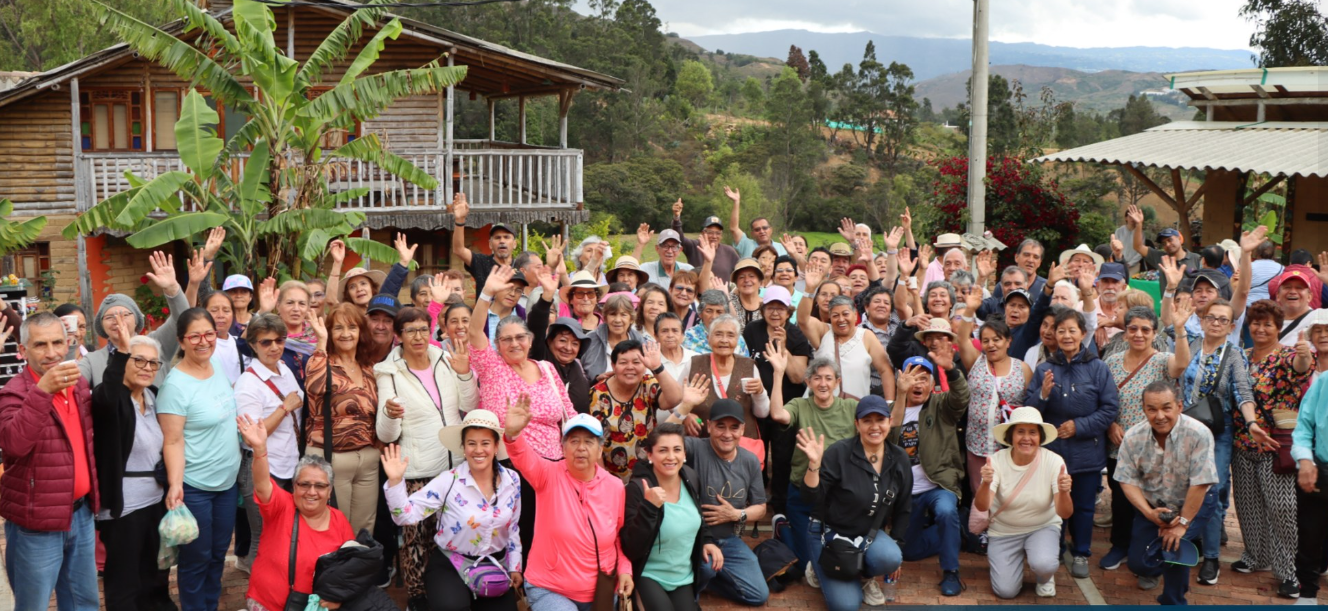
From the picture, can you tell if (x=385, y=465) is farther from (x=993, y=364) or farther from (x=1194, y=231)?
(x=1194, y=231)

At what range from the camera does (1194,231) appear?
17.4 meters

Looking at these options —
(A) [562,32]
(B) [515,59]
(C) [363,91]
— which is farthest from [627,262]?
(A) [562,32]

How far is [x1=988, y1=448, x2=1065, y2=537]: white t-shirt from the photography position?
671 centimetres

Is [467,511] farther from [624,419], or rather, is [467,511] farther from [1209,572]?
[1209,572]

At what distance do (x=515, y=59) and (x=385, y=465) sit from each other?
37.5 ft

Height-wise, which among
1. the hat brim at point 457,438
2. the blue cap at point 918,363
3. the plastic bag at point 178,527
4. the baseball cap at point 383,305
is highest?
the baseball cap at point 383,305

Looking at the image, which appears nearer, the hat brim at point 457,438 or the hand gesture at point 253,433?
the hand gesture at point 253,433

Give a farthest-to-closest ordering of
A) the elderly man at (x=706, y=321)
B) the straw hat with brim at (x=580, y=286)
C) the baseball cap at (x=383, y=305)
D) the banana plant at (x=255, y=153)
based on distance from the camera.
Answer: the banana plant at (x=255, y=153) < the elderly man at (x=706, y=321) < the straw hat with brim at (x=580, y=286) < the baseball cap at (x=383, y=305)

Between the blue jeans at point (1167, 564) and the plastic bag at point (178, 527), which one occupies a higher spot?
the plastic bag at point (178, 527)

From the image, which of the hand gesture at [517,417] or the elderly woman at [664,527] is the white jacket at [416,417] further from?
the elderly woman at [664,527]

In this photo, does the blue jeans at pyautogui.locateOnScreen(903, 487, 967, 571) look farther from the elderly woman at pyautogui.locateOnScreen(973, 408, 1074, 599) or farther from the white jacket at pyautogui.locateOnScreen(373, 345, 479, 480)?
the white jacket at pyautogui.locateOnScreen(373, 345, 479, 480)

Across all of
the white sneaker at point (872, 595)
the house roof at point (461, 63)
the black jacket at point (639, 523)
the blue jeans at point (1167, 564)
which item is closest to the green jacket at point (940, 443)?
the white sneaker at point (872, 595)

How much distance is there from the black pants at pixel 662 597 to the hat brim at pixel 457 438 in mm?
1105

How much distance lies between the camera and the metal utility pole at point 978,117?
42.5 ft
